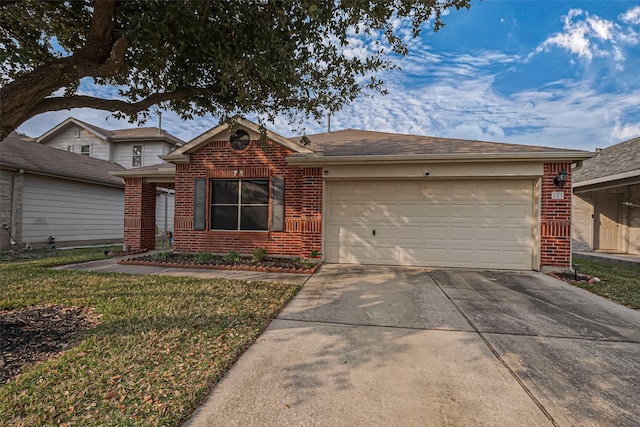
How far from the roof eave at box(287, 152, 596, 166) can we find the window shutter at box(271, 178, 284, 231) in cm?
72

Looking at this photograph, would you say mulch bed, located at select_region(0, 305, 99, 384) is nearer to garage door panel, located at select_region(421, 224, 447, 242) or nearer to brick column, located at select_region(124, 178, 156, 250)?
brick column, located at select_region(124, 178, 156, 250)

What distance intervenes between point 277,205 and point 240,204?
1.20 m

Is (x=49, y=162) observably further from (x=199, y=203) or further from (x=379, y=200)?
(x=379, y=200)

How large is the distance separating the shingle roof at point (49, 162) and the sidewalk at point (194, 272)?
561 cm

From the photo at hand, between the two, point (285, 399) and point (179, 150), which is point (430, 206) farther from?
point (179, 150)

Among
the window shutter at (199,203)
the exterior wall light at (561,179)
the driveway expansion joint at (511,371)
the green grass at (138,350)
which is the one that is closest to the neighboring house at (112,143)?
the window shutter at (199,203)

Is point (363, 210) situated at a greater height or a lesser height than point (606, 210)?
lesser

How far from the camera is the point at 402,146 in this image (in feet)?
26.7

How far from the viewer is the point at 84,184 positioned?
40.2 ft

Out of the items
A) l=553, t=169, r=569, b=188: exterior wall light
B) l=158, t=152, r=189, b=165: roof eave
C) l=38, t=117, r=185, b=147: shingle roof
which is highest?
l=38, t=117, r=185, b=147: shingle roof

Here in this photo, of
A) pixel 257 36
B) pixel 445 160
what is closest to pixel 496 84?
pixel 445 160

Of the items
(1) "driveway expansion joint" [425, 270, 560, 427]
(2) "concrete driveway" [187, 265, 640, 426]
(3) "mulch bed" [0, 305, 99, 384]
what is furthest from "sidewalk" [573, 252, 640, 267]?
(3) "mulch bed" [0, 305, 99, 384]

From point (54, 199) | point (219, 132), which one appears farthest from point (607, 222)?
point (54, 199)

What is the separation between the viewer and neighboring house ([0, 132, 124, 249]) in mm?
9758
